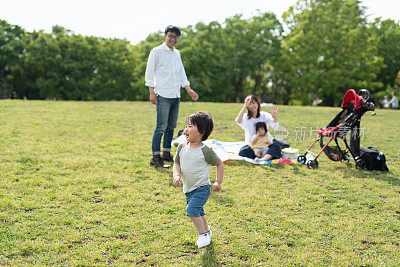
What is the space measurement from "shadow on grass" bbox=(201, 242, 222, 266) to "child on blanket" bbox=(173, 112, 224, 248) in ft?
0.22

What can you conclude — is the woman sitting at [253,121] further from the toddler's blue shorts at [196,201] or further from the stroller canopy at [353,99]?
the toddler's blue shorts at [196,201]

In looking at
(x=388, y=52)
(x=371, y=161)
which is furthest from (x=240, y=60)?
(x=371, y=161)

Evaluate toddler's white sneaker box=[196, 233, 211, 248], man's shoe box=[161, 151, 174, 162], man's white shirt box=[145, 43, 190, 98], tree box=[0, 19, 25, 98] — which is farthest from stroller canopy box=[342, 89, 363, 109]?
tree box=[0, 19, 25, 98]

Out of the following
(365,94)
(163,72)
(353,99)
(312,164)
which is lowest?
(312,164)

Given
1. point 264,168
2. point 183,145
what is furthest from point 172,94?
point 183,145

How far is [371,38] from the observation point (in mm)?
36594

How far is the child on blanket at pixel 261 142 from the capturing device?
614 centimetres

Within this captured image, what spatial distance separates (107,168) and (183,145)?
263 centimetres

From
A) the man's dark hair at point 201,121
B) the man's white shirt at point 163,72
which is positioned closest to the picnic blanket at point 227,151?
the man's white shirt at point 163,72

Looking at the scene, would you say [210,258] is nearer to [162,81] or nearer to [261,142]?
[162,81]

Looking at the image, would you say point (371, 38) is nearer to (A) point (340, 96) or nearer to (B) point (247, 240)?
(A) point (340, 96)

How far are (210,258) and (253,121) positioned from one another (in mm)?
3833

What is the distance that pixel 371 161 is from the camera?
556cm

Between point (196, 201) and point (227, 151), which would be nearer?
point (196, 201)
